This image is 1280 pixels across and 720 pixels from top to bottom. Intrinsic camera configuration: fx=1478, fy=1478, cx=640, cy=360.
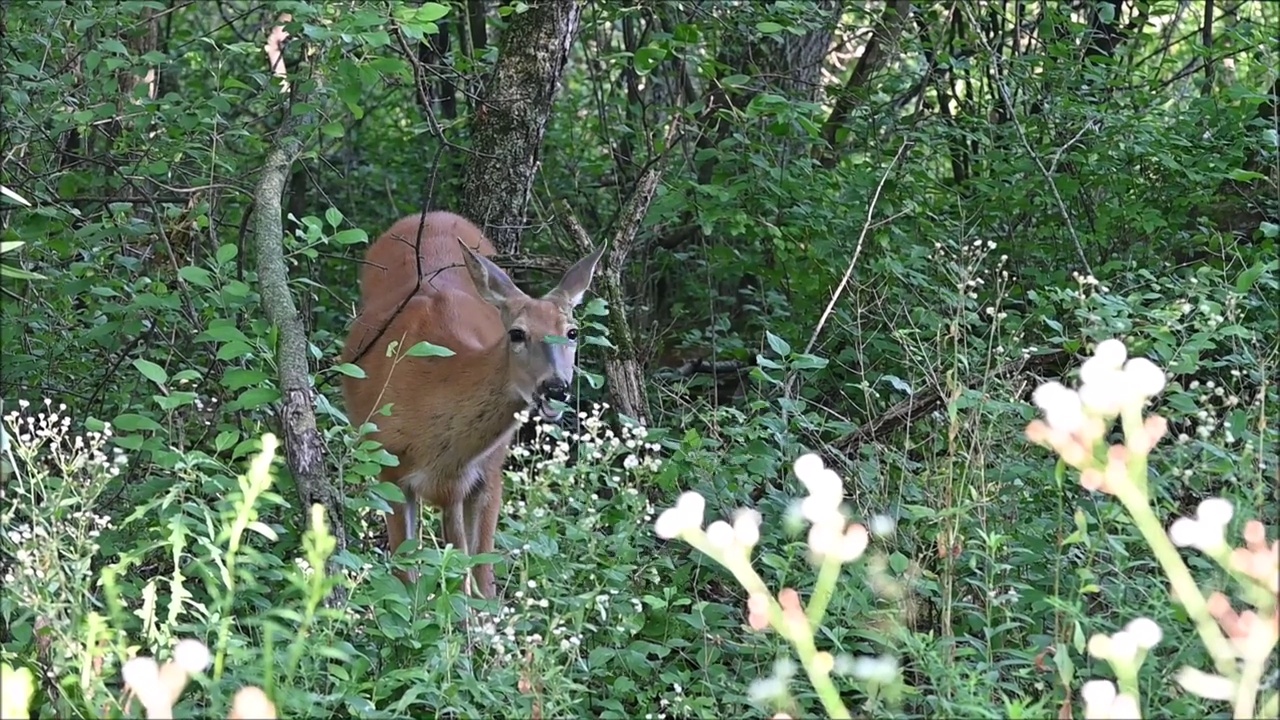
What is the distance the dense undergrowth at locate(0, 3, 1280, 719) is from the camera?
2.99 m

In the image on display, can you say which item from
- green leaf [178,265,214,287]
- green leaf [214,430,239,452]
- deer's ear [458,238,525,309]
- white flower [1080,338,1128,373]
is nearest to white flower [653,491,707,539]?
white flower [1080,338,1128,373]

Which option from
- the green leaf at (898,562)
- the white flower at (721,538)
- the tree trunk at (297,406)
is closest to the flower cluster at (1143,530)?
the white flower at (721,538)

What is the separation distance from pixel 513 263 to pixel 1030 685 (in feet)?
11.8

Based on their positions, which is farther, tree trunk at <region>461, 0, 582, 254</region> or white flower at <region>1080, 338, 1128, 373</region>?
tree trunk at <region>461, 0, 582, 254</region>

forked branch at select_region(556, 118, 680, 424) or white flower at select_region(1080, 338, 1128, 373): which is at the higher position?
white flower at select_region(1080, 338, 1128, 373)

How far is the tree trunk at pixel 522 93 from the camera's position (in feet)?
20.7

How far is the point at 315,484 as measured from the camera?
13.6 feet

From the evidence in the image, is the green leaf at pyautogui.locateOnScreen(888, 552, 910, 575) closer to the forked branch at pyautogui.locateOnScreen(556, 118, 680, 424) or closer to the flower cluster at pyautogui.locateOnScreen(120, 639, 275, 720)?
the flower cluster at pyautogui.locateOnScreen(120, 639, 275, 720)

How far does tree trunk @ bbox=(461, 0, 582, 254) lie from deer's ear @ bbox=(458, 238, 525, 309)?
1.26 ft

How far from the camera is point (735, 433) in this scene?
4812 mm

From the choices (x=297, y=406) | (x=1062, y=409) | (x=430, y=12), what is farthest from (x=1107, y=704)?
(x=430, y=12)

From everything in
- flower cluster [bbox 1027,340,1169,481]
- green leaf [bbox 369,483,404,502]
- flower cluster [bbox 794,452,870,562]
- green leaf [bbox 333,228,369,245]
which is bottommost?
green leaf [bbox 369,483,404,502]

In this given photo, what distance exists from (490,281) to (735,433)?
5.59 feet

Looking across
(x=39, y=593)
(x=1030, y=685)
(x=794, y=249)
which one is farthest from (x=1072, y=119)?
(x=39, y=593)
